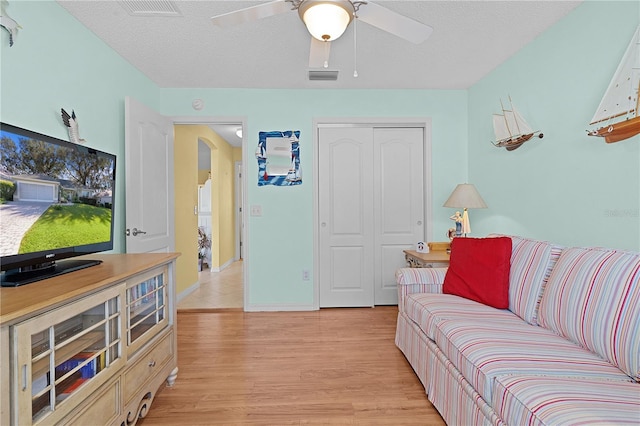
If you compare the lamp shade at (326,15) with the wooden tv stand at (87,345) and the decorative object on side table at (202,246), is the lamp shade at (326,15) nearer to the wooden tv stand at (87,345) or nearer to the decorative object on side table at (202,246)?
the wooden tv stand at (87,345)

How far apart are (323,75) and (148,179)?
187 cm

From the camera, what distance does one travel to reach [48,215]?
1505 millimetres

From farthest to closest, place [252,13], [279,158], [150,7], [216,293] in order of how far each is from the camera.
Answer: [216,293], [279,158], [150,7], [252,13]

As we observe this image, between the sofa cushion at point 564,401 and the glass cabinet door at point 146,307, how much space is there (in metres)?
1.67

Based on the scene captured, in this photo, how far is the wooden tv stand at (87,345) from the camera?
1000 millimetres

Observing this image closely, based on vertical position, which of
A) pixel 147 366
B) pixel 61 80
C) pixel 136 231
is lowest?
pixel 147 366

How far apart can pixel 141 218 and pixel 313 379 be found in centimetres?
190

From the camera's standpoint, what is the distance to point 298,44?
103 inches

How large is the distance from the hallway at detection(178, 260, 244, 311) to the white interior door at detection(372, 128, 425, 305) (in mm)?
1703

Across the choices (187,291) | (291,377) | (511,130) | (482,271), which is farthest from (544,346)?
(187,291)

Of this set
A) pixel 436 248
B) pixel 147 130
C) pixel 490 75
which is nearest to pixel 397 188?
pixel 436 248

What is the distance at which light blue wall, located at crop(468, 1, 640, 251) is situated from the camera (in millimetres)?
1864

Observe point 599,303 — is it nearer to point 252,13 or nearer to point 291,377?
point 291,377

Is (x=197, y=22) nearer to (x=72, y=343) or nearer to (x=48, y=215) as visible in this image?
(x=48, y=215)
